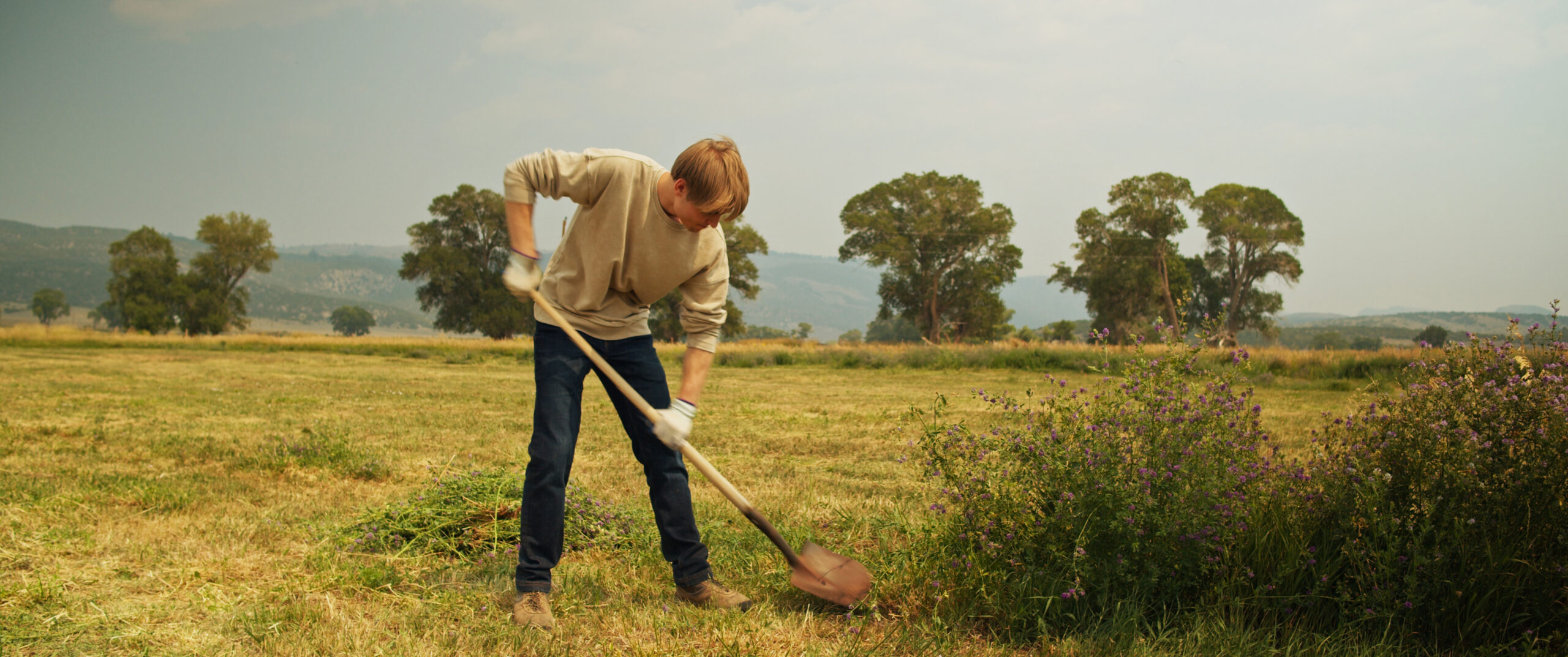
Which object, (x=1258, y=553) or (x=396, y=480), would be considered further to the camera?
(x=396, y=480)

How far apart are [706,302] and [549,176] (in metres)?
0.82

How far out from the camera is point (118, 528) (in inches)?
167

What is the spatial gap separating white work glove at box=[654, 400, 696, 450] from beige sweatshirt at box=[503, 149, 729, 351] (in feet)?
1.36

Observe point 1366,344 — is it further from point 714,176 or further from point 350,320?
point 350,320

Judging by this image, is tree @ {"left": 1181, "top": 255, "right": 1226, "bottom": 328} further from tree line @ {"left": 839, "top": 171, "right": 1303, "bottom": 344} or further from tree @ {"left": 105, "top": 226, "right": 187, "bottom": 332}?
tree @ {"left": 105, "top": 226, "right": 187, "bottom": 332}

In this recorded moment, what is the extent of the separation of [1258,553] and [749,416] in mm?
8415

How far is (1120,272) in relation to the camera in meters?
46.8

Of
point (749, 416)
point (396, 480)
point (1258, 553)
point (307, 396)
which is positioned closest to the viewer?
point (1258, 553)

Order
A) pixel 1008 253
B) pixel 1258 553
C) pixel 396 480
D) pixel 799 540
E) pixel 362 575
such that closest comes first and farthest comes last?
pixel 1258 553 → pixel 362 575 → pixel 799 540 → pixel 396 480 → pixel 1008 253

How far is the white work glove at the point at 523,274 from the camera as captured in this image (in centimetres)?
310

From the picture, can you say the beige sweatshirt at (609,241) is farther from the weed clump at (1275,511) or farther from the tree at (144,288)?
the tree at (144,288)

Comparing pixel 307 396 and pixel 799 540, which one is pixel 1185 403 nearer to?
pixel 799 540

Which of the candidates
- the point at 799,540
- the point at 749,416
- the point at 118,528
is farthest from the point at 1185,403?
the point at 749,416

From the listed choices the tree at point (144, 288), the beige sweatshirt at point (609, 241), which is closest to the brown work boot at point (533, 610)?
the beige sweatshirt at point (609, 241)
